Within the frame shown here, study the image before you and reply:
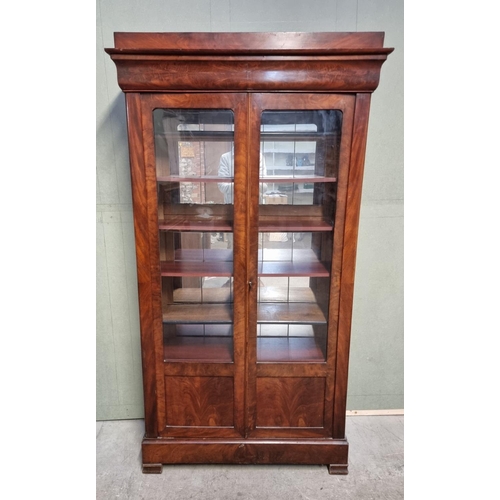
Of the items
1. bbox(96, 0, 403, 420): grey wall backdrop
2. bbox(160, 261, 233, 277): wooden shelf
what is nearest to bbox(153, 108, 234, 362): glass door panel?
bbox(160, 261, 233, 277): wooden shelf

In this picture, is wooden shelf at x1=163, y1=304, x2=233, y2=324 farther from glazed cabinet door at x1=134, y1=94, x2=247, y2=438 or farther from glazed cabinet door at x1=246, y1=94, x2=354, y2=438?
glazed cabinet door at x1=246, y1=94, x2=354, y2=438

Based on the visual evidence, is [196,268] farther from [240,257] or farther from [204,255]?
[240,257]

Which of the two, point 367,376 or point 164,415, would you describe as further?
point 367,376

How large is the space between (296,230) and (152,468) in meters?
1.33

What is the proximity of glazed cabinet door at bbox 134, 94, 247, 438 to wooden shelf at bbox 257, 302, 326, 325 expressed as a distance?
160 millimetres

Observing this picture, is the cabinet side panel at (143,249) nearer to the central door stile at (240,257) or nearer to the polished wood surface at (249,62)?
the polished wood surface at (249,62)

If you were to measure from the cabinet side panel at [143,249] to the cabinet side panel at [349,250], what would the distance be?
859mm

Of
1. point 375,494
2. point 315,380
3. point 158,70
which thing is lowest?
point 375,494

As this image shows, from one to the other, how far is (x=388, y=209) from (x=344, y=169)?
0.59 m

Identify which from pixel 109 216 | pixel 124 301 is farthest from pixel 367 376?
pixel 109 216

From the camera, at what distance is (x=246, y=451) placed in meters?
1.61

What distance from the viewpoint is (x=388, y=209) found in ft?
6.07

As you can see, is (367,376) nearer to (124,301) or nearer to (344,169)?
(344,169)

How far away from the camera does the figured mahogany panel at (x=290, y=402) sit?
1591mm
